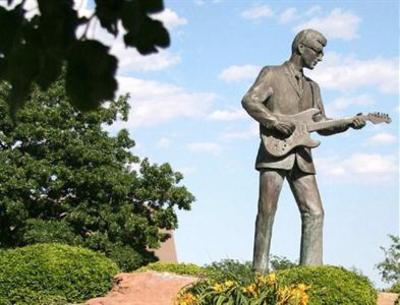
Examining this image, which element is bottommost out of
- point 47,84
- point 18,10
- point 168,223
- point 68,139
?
point 47,84

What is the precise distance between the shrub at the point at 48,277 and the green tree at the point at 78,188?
10157mm

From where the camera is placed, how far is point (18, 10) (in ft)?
6.80

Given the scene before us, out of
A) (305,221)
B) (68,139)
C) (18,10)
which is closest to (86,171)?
(68,139)

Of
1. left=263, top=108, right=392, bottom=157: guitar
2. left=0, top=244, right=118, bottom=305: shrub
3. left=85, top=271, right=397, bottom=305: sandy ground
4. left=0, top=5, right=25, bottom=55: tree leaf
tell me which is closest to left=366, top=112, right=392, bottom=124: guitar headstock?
left=263, top=108, right=392, bottom=157: guitar

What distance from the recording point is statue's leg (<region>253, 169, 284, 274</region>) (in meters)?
11.5

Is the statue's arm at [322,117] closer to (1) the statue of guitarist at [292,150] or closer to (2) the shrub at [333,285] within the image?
(1) the statue of guitarist at [292,150]

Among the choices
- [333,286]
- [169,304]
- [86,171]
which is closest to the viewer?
[333,286]

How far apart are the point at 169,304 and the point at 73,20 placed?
11.8 metres

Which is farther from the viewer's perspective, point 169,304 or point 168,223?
point 168,223

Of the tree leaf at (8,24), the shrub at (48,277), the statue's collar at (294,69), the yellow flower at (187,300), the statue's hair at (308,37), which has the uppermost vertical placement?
the statue's hair at (308,37)

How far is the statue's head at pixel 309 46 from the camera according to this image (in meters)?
11.6

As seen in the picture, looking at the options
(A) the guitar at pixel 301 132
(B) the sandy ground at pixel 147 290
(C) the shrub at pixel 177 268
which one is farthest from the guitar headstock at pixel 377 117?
(C) the shrub at pixel 177 268

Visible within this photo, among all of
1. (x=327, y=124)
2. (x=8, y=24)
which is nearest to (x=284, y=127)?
(x=327, y=124)

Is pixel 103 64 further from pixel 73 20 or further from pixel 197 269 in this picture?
pixel 197 269
